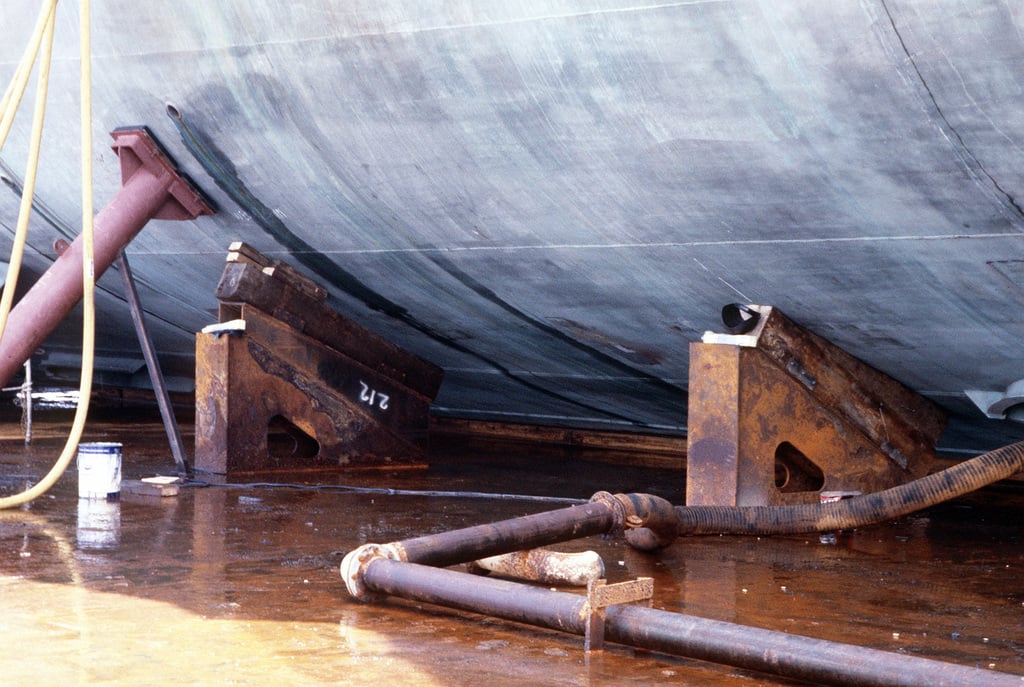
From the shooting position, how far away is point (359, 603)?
3633mm

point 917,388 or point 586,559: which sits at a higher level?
point 917,388

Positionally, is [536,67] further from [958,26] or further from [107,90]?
[107,90]

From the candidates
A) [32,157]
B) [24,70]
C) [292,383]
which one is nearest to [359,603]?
[32,157]

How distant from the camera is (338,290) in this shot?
7184 millimetres

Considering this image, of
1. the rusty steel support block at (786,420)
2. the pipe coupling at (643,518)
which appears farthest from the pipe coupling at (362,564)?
the rusty steel support block at (786,420)

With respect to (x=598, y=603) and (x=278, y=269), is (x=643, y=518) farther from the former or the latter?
(x=278, y=269)

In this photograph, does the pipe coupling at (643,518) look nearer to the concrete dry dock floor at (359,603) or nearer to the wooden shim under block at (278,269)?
the concrete dry dock floor at (359,603)

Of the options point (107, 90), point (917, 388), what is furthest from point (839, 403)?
point (107, 90)

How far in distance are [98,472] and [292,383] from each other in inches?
56.6

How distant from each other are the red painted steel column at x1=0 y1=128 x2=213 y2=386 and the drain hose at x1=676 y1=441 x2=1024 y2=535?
10.5 feet

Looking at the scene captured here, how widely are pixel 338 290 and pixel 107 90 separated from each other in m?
1.72

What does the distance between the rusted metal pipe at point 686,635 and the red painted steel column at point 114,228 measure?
3161 millimetres

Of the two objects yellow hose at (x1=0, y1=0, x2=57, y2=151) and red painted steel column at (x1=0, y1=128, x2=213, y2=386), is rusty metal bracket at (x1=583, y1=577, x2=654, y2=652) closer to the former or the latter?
yellow hose at (x1=0, y1=0, x2=57, y2=151)

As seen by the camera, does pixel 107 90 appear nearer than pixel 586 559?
No
